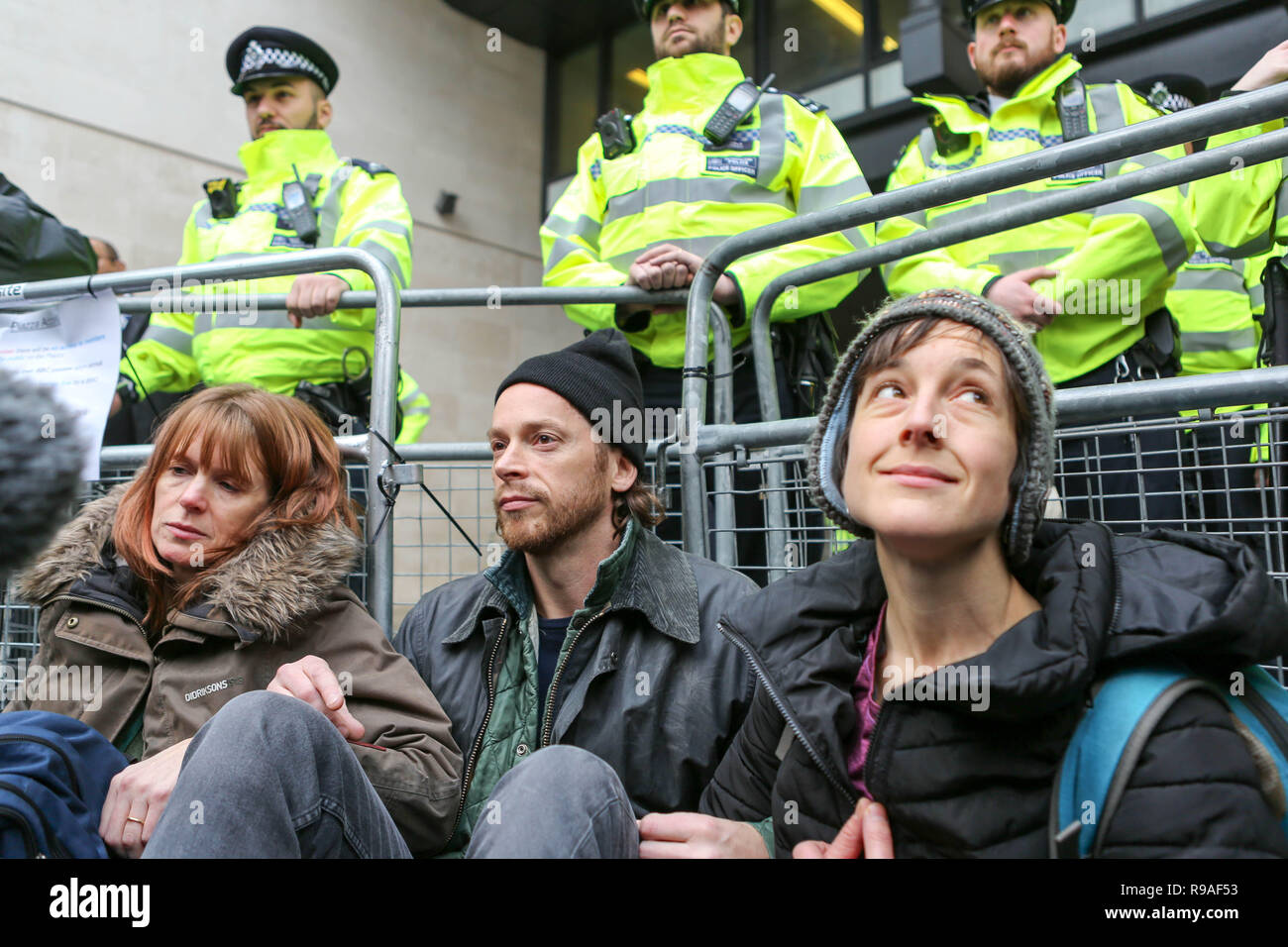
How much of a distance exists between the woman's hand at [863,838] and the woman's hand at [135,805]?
3.82ft

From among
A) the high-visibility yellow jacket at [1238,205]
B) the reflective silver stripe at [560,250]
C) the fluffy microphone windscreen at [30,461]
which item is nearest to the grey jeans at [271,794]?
the fluffy microphone windscreen at [30,461]

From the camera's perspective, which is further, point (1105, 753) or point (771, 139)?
point (771, 139)

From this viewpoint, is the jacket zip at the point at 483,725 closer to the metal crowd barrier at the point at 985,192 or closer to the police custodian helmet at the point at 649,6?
the metal crowd barrier at the point at 985,192

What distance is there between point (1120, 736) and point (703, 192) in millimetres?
2618

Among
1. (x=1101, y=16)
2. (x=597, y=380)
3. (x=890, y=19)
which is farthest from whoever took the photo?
(x=890, y=19)

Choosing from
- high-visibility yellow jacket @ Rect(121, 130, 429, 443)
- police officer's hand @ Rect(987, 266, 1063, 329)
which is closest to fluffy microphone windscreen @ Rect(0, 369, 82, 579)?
police officer's hand @ Rect(987, 266, 1063, 329)

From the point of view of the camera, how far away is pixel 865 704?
5.52 ft

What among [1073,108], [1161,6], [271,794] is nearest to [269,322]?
[271,794]

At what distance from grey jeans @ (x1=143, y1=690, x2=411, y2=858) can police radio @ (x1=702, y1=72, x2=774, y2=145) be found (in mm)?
2590

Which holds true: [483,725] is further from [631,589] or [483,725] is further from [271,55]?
[271,55]

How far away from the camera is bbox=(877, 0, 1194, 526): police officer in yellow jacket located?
250 cm

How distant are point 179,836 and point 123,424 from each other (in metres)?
3.54

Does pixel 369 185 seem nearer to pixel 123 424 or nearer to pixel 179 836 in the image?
pixel 123 424

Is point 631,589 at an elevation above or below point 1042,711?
above
